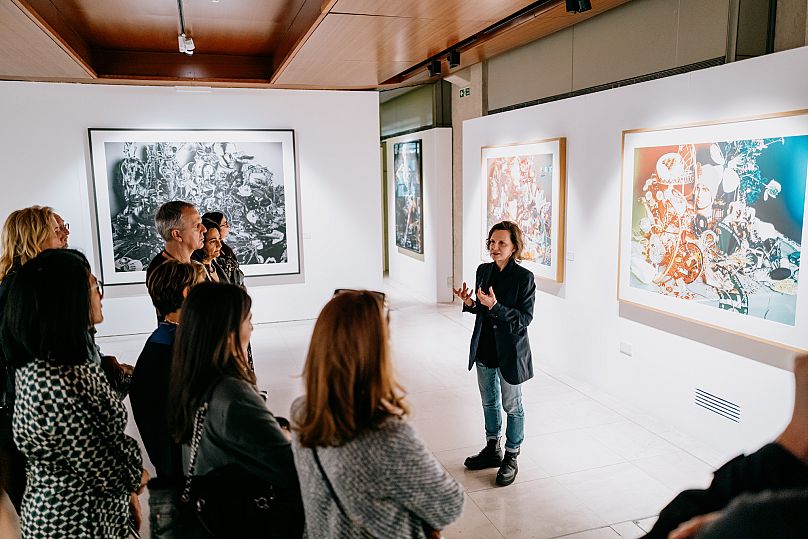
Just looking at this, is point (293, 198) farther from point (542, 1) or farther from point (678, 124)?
point (678, 124)

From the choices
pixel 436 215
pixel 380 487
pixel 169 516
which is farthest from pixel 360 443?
pixel 436 215

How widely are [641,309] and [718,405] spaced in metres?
0.99

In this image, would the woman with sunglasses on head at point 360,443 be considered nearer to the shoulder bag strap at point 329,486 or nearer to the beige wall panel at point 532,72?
the shoulder bag strap at point 329,486

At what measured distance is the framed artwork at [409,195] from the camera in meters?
10.0

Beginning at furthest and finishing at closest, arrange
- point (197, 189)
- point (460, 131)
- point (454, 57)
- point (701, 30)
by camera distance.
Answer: point (460, 131), point (197, 189), point (454, 57), point (701, 30)

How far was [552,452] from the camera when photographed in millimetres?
4301

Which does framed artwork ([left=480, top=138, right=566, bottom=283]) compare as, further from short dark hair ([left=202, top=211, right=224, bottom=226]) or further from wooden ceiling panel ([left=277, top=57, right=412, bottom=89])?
short dark hair ([left=202, top=211, right=224, bottom=226])

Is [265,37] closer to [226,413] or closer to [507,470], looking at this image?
[507,470]

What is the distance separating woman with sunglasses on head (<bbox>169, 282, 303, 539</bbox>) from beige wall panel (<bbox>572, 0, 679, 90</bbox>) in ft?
13.9

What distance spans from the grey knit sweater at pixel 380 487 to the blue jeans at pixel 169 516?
0.49 meters

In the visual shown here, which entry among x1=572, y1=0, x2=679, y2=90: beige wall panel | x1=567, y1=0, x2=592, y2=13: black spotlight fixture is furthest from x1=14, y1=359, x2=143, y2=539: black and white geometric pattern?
x1=572, y1=0, x2=679, y2=90: beige wall panel

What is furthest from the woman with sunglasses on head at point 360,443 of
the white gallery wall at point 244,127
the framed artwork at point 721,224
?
the white gallery wall at point 244,127

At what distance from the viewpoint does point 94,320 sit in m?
2.34

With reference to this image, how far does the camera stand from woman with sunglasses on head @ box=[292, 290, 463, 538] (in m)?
1.59
